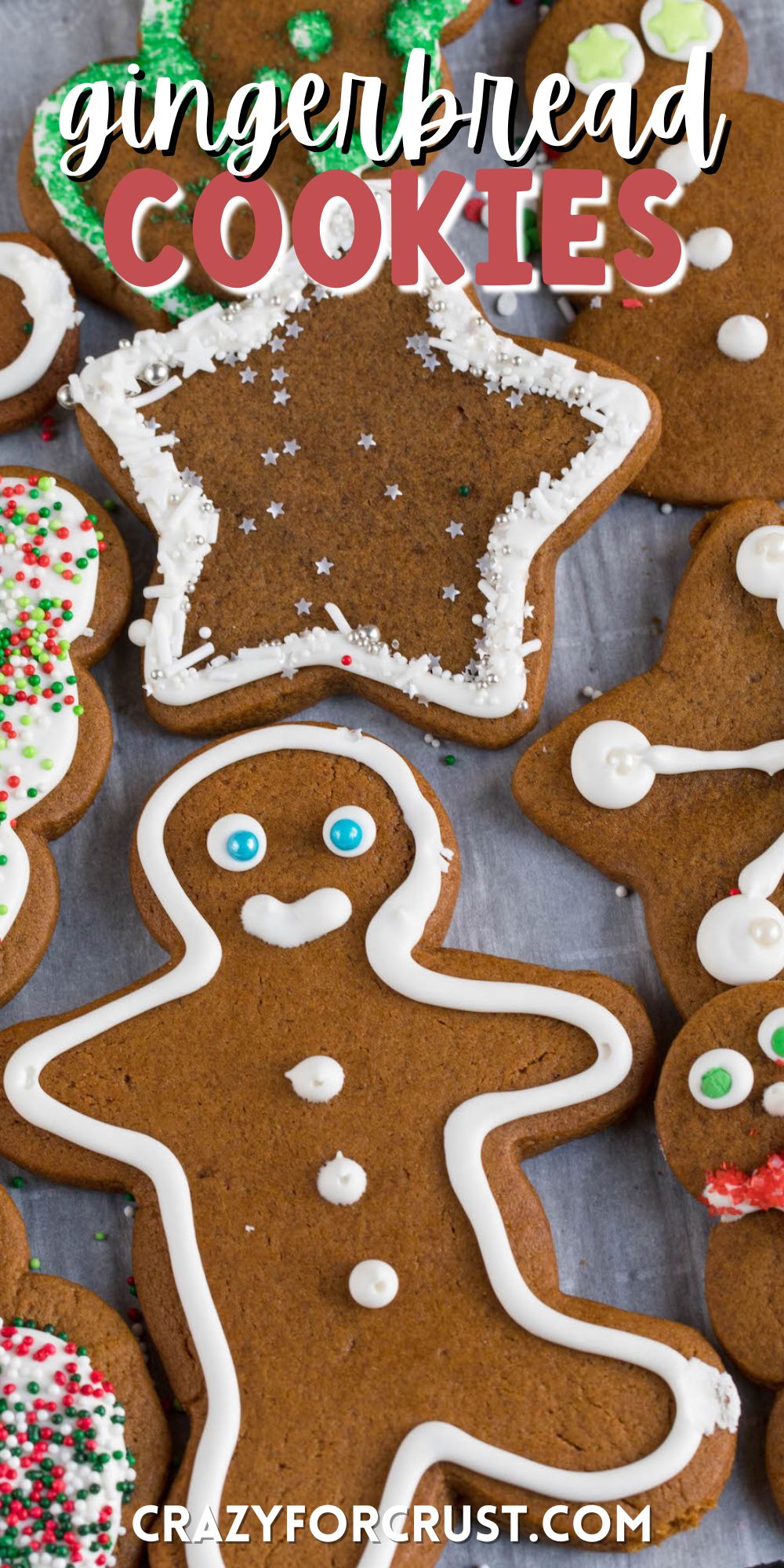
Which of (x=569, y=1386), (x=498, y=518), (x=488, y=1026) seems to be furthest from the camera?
(x=498, y=518)

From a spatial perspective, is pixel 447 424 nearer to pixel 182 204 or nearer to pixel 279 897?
pixel 182 204

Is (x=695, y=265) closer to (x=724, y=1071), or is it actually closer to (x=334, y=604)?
(x=334, y=604)

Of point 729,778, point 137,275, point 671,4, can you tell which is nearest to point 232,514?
point 137,275

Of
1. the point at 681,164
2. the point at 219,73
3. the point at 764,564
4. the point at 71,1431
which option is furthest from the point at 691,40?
the point at 71,1431

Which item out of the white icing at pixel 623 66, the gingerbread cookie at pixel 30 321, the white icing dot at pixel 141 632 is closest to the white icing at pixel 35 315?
the gingerbread cookie at pixel 30 321

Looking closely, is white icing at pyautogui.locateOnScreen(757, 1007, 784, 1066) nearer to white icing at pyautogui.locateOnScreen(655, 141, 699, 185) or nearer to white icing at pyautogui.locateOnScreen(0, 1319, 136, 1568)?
white icing at pyautogui.locateOnScreen(0, 1319, 136, 1568)

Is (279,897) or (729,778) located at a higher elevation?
(729,778)
